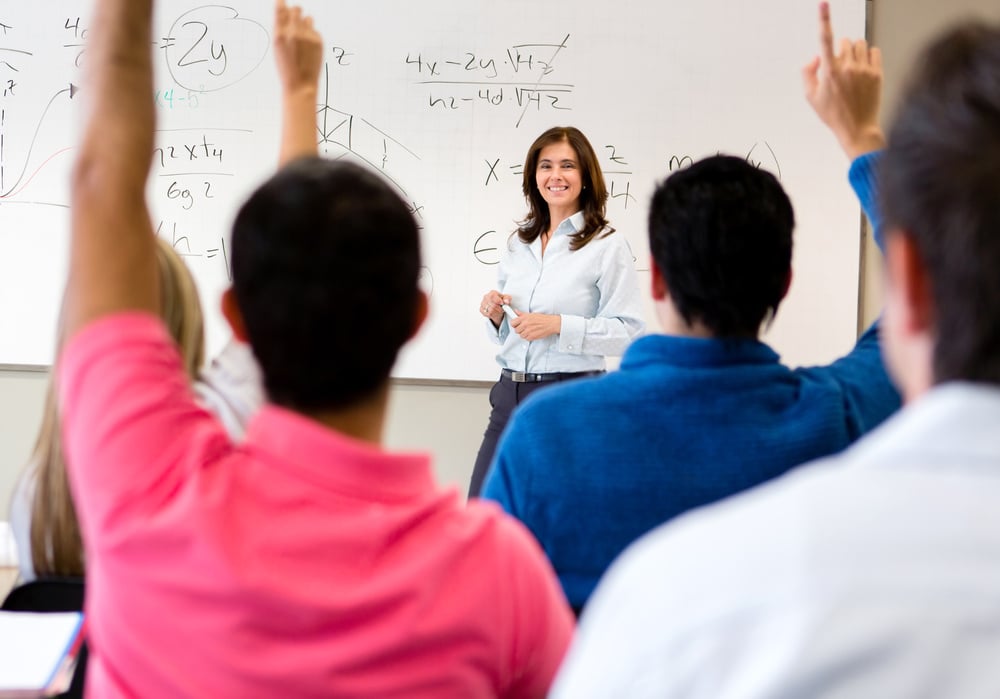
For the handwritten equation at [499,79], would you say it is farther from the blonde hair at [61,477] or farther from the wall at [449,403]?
the blonde hair at [61,477]

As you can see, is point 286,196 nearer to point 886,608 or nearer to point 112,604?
point 112,604

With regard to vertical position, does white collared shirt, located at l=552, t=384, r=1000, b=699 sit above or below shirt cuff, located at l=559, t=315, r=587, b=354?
above

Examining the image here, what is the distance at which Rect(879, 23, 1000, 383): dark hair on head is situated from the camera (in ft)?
1.35

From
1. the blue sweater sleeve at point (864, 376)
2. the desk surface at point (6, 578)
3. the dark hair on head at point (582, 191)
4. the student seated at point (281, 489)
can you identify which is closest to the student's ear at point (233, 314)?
the student seated at point (281, 489)

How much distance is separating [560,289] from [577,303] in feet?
0.24

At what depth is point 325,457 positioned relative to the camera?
25.9 inches

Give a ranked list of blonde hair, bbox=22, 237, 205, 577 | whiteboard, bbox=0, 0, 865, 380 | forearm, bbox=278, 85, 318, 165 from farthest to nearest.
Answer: whiteboard, bbox=0, 0, 865, 380 < blonde hair, bbox=22, 237, 205, 577 < forearm, bbox=278, 85, 318, 165

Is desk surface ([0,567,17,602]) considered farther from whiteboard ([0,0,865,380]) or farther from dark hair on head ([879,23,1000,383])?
dark hair on head ([879,23,1000,383])

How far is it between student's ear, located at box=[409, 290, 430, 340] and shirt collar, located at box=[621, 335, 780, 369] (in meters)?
0.50

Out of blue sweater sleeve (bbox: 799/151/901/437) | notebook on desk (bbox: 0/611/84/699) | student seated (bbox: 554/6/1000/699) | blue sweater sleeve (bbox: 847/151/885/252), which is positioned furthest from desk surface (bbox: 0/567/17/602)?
student seated (bbox: 554/6/1000/699)

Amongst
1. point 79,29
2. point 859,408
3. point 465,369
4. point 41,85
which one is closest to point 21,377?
point 41,85

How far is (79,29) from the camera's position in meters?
3.63

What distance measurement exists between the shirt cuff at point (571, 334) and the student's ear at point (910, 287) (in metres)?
2.63

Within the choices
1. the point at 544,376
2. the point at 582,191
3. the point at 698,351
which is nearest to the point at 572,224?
the point at 582,191
